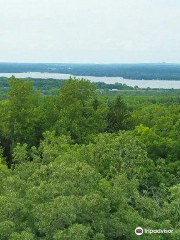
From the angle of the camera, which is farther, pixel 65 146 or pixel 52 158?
pixel 65 146

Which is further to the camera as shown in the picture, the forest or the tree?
the tree

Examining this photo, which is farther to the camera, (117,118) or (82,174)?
(117,118)

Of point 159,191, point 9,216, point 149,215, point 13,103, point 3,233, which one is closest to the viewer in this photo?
point 3,233

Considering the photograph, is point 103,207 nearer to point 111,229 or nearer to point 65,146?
point 111,229

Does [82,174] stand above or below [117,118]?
above

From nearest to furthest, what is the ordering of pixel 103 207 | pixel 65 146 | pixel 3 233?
pixel 3 233 < pixel 103 207 < pixel 65 146

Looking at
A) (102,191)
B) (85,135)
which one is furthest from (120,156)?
(85,135)

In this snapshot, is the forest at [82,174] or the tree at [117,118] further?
the tree at [117,118]

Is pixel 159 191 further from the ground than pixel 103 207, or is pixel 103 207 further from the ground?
pixel 103 207
